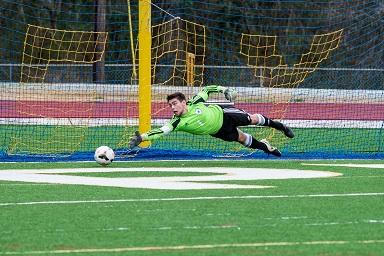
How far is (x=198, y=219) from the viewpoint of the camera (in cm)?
984

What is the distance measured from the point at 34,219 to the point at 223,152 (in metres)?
9.44

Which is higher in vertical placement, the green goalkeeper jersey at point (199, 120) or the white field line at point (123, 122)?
the green goalkeeper jersey at point (199, 120)

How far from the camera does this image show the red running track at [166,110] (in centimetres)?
2803

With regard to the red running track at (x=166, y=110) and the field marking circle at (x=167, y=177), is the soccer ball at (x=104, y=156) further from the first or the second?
the red running track at (x=166, y=110)

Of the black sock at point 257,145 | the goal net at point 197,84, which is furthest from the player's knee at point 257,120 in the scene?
the goal net at point 197,84

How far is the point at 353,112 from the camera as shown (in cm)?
3111

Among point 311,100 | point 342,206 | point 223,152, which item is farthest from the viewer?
point 311,100

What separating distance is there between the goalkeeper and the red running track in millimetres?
10035

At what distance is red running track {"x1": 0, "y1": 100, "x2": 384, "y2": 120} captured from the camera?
1104 inches

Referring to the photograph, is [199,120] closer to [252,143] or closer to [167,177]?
[252,143]

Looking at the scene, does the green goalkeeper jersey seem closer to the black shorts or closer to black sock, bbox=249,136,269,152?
the black shorts

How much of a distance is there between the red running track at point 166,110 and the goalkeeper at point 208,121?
32.9 ft

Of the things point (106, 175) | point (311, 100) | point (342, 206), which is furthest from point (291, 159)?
point (311, 100)

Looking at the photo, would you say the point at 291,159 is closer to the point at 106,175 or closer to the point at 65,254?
the point at 106,175
